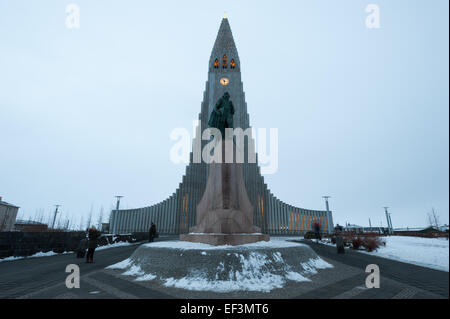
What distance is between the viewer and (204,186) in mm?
37094

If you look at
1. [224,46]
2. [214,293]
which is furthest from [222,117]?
[224,46]

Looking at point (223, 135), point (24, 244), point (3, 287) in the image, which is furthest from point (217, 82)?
point (3, 287)

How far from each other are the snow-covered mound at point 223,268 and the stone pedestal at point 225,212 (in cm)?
148

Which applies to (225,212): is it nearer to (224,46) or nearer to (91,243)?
(91,243)

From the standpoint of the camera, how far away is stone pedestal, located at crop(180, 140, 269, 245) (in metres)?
7.40

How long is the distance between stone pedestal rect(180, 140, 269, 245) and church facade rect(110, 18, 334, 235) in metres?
27.1

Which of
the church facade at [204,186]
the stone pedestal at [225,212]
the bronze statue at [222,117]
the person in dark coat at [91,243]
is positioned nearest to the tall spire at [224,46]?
the church facade at [204,186]

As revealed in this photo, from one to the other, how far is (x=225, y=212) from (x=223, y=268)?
8.58 ft

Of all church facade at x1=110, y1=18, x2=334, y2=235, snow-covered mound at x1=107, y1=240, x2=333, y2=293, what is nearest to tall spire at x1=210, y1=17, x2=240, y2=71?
church facade at x1=110, y1=18, x2=334, y2=235

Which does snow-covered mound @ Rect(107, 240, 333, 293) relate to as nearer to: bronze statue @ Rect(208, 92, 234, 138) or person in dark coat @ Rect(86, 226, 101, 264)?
person in dark coat @ Rect(86, 226, 101, 264)

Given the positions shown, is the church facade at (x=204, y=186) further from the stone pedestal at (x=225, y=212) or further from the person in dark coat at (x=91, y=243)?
the stone pedestal at (x=225, y=212)

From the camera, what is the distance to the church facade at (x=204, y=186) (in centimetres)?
3541
